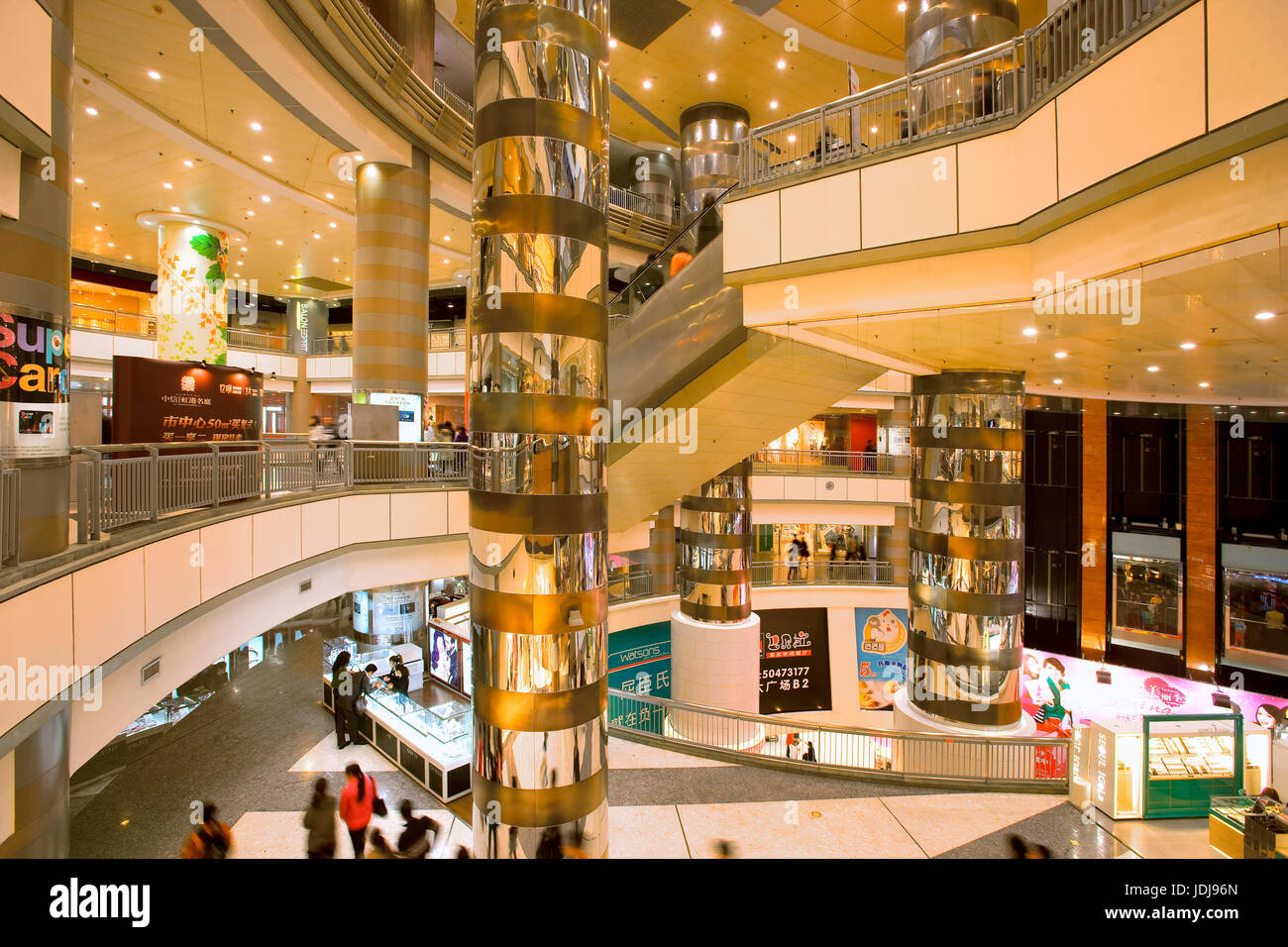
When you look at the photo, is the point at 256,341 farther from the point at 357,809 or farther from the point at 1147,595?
Result: the point at 1147,595

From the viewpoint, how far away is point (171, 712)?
495 inches

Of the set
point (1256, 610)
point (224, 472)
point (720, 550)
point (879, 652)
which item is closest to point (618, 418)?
point (224, 472)

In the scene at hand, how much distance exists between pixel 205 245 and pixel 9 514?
1947 centimetres

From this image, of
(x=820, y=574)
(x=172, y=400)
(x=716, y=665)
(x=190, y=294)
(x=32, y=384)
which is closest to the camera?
(x=32, y=384)

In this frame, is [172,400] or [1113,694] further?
[1113,694]

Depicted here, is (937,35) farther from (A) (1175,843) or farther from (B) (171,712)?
(B) (171,712)

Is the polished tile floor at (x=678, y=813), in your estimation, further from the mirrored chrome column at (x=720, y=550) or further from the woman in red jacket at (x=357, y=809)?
the mirrored chrome column at (x=720, y=550)

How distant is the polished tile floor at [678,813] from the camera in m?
7.01

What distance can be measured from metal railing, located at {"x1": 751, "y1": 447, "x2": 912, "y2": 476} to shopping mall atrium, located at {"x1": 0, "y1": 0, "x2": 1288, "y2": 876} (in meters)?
6.74

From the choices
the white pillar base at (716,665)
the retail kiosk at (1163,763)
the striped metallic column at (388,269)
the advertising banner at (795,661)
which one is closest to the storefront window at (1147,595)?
the advertising banner at (795,661)

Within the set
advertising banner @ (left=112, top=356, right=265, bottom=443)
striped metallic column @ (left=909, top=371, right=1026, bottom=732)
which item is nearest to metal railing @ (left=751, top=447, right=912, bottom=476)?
striped metallic column @ (left=909, top=371, right=1026, bottom=732)

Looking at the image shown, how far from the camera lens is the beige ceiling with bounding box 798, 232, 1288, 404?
5.25 metres

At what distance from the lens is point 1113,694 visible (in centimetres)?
1802

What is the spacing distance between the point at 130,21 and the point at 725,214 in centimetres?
1033
